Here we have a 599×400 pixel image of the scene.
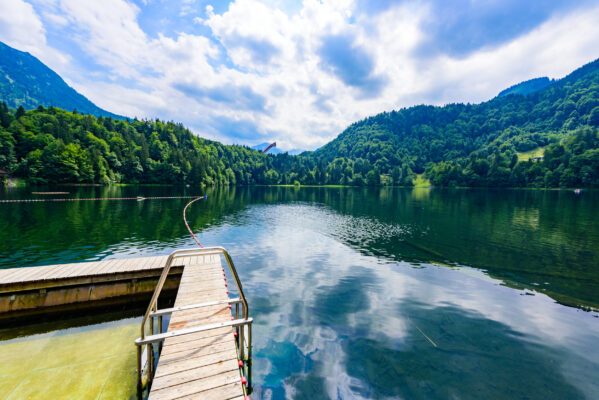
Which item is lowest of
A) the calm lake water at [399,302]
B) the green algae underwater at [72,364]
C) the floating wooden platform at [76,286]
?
the calm lake water at [399,302]

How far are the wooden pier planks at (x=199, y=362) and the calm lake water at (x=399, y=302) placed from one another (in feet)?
7.12

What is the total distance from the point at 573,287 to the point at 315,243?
20406 millimetres

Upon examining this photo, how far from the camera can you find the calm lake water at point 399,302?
8656 mm

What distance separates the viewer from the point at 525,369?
919 cm

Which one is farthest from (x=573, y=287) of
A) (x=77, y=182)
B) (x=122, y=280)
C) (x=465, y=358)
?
(x=77, y=182)

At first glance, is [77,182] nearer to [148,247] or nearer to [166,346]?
[148,247]

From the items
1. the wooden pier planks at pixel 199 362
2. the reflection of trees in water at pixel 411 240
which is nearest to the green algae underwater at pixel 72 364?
the wooden pier planks at pixel 199 362

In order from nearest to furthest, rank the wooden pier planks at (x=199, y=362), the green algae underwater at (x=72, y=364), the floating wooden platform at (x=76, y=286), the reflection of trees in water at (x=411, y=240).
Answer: the wooden pier planks at (x=199, y=362) → the green algae underwater at (x=72, y=364) → the floating wooden platform at (x=76, y=286) → the reflection of trees in water at (x=411, y=240)

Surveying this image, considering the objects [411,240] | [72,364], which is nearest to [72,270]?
[72,364]

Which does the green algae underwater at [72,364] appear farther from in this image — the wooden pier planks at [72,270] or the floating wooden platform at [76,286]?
the wooden pier planks at [72,270]

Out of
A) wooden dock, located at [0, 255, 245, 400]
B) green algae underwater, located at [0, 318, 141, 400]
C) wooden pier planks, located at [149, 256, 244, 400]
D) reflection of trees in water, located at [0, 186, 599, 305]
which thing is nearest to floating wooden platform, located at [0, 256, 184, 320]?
wooden dock, located at [0, 255, 245, 400]

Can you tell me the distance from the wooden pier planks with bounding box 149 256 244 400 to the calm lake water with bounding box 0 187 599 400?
7.12ft

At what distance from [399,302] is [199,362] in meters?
11.7

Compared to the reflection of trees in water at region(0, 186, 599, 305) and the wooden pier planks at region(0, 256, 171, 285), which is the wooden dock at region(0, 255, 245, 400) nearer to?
the wooden pier planks at region(0, 256, 171, 285)
